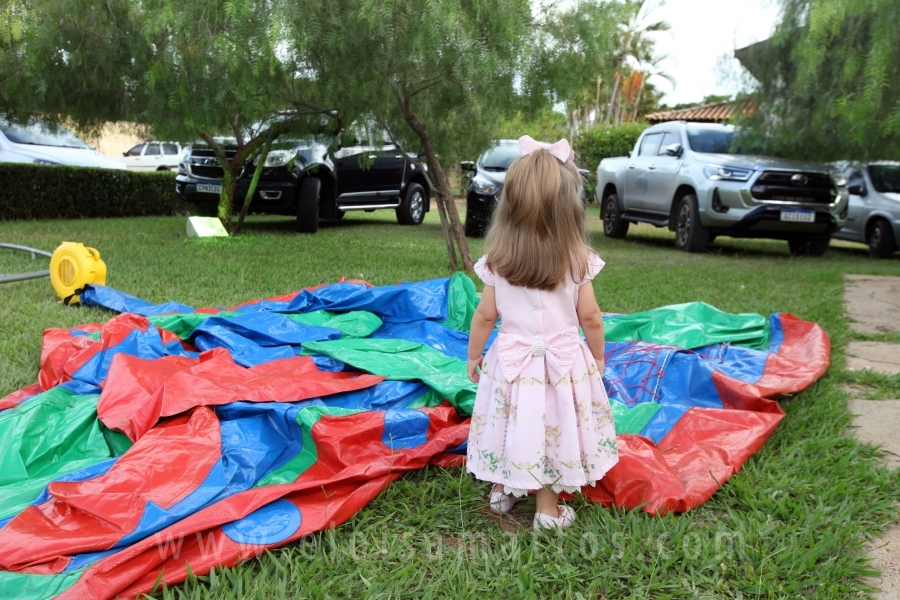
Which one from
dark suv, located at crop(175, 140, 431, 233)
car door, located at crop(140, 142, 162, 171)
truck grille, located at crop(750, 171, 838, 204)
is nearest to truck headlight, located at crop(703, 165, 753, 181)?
truck grille, located at crop(750, 171, 838, 204)

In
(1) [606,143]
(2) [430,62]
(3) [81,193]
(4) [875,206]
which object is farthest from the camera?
(1) [606,143]

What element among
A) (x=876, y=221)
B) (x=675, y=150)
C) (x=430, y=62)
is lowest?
(x=876, y=221)

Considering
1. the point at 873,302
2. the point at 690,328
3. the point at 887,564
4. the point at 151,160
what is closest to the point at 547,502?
the point at 887,564

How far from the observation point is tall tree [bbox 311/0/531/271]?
19.2 feet

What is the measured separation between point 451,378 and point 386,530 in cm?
111

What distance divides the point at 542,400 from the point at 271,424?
3.76ft

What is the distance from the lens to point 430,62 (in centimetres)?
623

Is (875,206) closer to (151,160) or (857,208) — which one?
(857,208)

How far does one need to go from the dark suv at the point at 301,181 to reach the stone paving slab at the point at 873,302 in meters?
5.68

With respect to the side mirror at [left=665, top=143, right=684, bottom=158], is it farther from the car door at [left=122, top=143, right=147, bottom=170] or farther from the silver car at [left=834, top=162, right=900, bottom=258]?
the car door at [left=122, top=143, right=147, bottom=170]

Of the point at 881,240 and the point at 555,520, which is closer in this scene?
the point at 555,520

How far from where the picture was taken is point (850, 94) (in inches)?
298

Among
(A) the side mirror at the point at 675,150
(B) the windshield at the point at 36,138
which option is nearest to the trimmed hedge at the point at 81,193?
(B) the windshield at the point at 36,138

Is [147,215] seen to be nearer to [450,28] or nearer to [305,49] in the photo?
[305,49]
